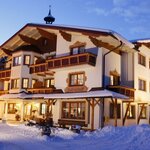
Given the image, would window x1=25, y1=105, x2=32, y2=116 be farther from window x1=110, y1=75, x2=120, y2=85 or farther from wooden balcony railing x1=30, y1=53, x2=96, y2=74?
window x1=110, y1=75, x2=120, y2=85

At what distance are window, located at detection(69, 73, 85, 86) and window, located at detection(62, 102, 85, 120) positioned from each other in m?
1.90

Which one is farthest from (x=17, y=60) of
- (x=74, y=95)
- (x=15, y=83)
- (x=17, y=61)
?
(x=74, y=95)

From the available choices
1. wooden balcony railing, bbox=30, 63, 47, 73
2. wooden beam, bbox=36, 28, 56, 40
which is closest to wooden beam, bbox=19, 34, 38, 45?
wooden balcony railing, bbox=30, 63, 47, 73

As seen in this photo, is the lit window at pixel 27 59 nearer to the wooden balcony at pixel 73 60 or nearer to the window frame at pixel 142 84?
the wooden balcony at pixel 73 60

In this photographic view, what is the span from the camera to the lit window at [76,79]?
26219 mm

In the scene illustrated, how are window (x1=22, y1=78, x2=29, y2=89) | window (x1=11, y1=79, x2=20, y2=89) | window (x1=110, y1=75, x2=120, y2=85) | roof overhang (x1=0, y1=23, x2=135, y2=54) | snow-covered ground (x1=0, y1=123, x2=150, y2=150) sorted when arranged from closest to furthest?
snow-covered ground (x1=0, y1=123, x2=150, y2=150) → roof overhang (x1=0, y1=23, x2=135, y2=54) → window (x1=110, y1=75, x2=120, y2=85) → window (x1=22, y1=78, x2=29, y2=89) → window (x1=11, y1=79, x2=20, y2=89)

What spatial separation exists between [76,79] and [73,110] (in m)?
2.99

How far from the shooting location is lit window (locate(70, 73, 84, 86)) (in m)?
26.2

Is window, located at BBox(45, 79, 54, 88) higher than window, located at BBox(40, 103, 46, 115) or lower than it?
higher

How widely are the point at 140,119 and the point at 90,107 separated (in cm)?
746

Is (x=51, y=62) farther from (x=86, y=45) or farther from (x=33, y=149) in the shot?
(x=33, y=149)

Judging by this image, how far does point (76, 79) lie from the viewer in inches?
1048

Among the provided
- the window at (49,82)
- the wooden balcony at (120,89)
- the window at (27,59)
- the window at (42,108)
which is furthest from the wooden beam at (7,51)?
the wooden balcony at (120,89)

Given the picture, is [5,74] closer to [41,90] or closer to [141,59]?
[41,90]
